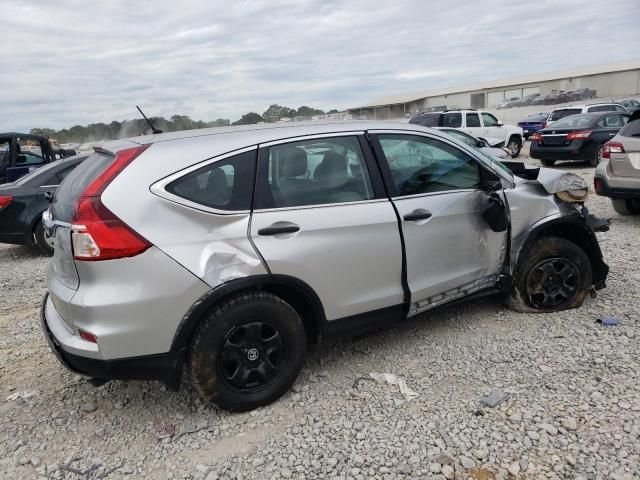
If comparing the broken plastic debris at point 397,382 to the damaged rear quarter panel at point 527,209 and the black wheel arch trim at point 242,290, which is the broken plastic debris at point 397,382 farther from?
the damaged rear quarter panel at point 527,209

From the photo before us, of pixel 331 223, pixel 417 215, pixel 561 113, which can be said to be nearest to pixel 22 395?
pixel 331 223

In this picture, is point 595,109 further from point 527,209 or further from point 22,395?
point 22,395

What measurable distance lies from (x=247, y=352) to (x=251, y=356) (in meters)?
0.04

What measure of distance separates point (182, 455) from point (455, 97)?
230 feet

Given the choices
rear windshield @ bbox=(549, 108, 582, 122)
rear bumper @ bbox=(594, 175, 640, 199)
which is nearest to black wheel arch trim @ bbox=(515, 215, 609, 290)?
rear bumper @ bbox=(594, 175, 640, 199)

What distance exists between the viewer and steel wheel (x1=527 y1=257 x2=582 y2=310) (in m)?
3.97

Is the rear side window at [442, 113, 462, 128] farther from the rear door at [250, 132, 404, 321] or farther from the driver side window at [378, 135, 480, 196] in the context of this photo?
the rear door at [250, 132, 404, 321]

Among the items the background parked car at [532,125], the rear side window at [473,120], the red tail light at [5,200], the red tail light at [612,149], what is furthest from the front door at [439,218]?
the background parked car at [532,125]

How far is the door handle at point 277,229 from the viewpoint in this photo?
9.18ft

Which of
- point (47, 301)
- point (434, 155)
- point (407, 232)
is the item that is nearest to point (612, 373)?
point (407, 232)

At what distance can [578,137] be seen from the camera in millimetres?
13172

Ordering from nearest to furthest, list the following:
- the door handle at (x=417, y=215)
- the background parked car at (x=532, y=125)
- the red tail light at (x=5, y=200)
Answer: the door handle at (x=417, y=215), the red tail light at (x=5, y=200), the background parked car at (x=532, y=125)

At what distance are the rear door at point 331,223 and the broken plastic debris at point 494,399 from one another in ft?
2.58

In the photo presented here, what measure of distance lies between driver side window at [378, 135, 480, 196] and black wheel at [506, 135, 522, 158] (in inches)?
622
